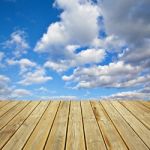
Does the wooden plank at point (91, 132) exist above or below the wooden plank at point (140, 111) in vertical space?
below

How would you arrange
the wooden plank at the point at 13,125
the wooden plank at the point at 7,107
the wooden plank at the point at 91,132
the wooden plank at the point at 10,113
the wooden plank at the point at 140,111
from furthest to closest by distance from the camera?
the wooden plank at the point at 7,107, the wooden plank at the point at 140,111, the wooden plank at the point at 10,113, the wooden plank at the point at 13,125, the wooden plank at the point at 91,132

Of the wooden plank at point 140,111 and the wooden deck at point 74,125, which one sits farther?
the wooden plank at point 140,111

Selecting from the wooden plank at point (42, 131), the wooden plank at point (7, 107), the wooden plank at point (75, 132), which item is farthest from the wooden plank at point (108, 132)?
the wooden plank at point (7, 107)

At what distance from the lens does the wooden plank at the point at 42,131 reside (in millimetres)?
2182

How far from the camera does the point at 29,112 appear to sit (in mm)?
3469

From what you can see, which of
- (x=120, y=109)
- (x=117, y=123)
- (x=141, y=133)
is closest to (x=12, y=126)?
(x=117, y=123)

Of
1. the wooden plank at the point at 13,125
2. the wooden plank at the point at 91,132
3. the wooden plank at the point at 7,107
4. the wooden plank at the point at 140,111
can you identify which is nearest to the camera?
the wooden plank at the point at 91,132

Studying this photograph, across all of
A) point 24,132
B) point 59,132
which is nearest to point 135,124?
point 59,132

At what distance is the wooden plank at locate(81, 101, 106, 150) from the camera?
2.16 m

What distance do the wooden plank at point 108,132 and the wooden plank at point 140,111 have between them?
421 mm

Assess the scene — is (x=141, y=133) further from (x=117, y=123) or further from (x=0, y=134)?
(x=0, y=134)

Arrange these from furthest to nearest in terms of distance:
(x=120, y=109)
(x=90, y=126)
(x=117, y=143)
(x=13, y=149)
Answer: (x=120, y=109), (x=90, y=126), (x=117, y=143), (x=13, y=149)

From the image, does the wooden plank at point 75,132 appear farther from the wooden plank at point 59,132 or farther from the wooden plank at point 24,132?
the wooden plank at point 24,132

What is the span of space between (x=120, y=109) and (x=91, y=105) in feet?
1.55
